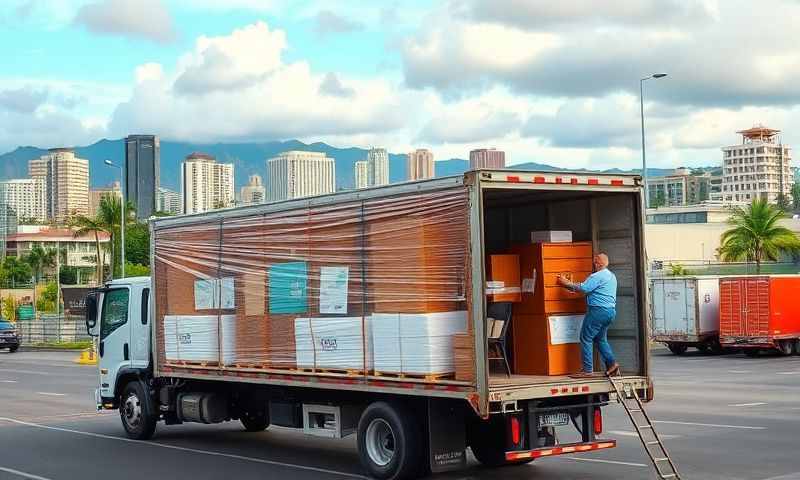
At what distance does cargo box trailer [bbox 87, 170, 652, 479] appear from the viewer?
37.2 feet

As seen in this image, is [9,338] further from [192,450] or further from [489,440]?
[489,440]

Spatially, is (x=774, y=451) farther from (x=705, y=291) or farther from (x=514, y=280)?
(x=705, y=291)

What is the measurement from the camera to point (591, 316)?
1209 cm

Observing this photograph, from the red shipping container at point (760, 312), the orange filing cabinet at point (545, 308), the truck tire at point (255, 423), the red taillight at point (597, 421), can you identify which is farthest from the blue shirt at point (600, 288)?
the red shipping container at point (760, 312)

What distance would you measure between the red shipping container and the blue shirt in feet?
82.0

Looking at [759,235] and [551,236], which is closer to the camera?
[551,236]

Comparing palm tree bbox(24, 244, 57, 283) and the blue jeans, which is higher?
palm tree bbox(24, 244, 57, 283)

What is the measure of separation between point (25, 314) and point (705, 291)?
5532 cm

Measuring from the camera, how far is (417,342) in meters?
11.6

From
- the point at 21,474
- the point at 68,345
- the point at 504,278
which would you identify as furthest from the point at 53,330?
the point at 504,278

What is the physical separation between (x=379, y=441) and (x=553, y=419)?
1930 mm

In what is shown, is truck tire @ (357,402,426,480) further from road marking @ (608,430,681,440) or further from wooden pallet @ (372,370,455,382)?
road marking @ (608,430,681,440)

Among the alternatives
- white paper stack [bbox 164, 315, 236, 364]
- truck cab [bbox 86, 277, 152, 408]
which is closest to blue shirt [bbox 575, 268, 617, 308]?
white paper stack [bbox 164, 315, 236, 364]

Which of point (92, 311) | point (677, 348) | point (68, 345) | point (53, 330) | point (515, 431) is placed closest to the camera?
point (515, 431)
